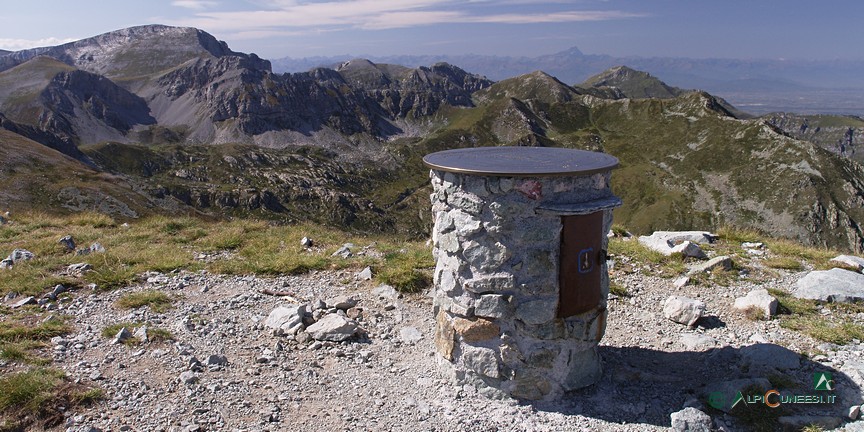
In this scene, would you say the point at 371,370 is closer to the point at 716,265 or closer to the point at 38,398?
the point at 38,398

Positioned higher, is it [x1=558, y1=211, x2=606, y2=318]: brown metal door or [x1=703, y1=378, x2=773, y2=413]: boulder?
[x1=558, y1=211, x2=606, y2=318]: brown metal door

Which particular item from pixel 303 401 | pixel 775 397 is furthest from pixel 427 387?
pixel 775 397

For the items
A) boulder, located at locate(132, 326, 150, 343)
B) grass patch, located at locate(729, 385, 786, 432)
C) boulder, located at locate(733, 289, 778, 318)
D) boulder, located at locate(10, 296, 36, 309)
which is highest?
boulder, located at locate(10, 296, 36, 309)

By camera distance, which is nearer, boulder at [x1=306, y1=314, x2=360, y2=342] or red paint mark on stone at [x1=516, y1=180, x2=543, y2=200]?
red paint mark on stone at [x1=516, y1=180, x2=543, y2=200]

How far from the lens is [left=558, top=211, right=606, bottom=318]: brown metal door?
8086 millimetres

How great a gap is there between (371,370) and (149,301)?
5.63 m

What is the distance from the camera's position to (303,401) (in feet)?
26.9

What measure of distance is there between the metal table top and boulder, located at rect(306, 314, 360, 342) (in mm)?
3755

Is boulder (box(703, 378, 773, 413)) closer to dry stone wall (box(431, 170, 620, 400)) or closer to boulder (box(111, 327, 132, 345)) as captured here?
dry stone wall (box(431, 170, 620, 400))

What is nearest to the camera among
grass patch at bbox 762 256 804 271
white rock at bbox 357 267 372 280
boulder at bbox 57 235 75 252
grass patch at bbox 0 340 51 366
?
grass patch at bbox 0 340 51 366

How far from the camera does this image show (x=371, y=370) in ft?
Result: 30.3

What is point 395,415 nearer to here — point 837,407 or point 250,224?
point 837,407

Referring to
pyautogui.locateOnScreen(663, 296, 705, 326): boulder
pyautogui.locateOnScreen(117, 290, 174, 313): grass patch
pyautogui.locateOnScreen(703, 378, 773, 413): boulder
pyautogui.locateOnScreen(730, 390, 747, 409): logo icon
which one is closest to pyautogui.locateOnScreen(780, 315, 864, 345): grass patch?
pyautogui.locateOnScreen(663, 296, 705, 326): boulder

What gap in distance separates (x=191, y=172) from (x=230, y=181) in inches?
637
